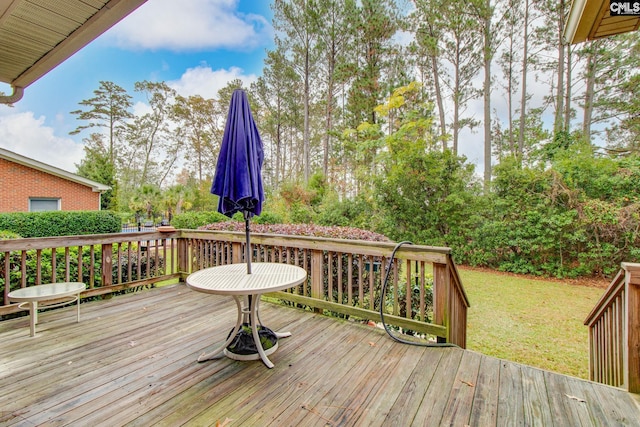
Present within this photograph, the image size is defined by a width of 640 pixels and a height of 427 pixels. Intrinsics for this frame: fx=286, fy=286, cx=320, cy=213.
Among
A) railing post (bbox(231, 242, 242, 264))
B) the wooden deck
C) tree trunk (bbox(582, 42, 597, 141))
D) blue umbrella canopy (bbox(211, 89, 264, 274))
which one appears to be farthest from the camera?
tree trunk (bbox(582, 42, 597, 141))

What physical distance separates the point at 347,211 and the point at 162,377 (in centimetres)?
800

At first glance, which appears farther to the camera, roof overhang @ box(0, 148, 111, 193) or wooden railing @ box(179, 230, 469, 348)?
roof overhang @ box(0, 148, 111, 193)

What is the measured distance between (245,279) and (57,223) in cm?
1110

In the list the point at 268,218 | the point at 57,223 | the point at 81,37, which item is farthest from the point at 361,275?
the point at 57,223

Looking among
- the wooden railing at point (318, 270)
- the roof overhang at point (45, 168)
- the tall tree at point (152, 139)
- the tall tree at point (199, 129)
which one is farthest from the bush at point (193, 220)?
Answer: the tall tree at point (152, 139)

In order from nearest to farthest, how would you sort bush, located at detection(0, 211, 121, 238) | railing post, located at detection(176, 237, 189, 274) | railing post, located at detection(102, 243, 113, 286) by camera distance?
railing post, located at detection(102, 243, 113, 286), railing post, located at detection(176, 237, 189, 274), bush, located at detection(0, 211, 121, 238)

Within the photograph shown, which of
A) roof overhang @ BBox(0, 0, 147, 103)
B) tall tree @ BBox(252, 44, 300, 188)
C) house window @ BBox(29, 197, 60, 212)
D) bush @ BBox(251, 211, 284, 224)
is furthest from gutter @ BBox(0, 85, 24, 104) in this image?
tall tree @ BBox(252, 44, 300, 188)

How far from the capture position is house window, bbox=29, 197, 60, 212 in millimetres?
11312

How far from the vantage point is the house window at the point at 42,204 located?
11.3 metres

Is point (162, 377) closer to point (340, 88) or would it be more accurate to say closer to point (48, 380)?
point (48, 380)

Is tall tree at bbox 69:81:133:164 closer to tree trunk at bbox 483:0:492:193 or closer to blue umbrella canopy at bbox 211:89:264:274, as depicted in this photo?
tree trunk at bbox 483:0:492:193

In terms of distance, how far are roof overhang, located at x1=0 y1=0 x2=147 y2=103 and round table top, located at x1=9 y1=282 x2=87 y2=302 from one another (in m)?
1.93

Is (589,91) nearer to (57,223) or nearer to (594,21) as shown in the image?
(594,21)

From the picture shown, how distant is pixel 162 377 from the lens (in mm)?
2025
